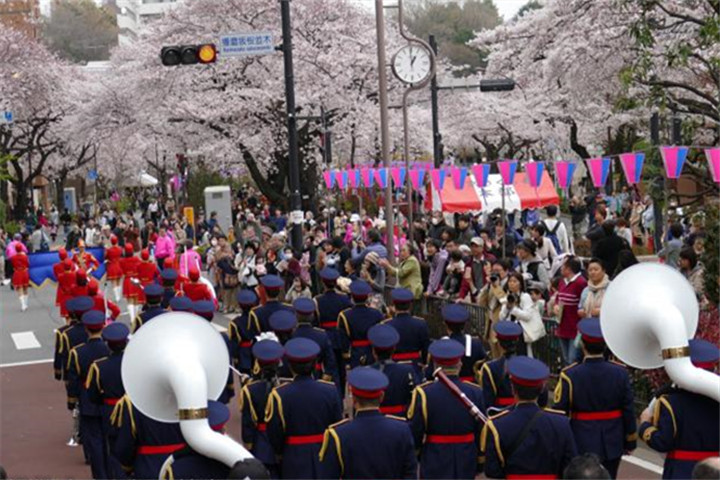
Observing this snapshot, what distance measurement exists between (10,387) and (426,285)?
606 centimetres

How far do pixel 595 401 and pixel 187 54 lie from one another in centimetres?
1107

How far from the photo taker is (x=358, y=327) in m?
11.4

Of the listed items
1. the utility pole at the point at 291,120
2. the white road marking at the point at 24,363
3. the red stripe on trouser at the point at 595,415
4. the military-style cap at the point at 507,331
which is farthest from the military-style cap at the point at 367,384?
the utility pole at the point at 291,120

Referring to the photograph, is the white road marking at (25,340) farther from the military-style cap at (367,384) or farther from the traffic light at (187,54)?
the military-style cap at (367,384)

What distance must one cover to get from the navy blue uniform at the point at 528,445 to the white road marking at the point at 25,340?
1476cm

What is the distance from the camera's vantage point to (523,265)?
47.6 feet

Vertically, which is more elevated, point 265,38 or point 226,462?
point 265,38

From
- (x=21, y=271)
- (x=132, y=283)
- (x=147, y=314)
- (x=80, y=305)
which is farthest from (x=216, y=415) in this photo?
(x=21, y=271)

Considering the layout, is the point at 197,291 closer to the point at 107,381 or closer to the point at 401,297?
the point at 401,297

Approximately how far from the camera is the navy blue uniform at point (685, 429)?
6559 millimetres

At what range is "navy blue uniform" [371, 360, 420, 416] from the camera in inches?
362

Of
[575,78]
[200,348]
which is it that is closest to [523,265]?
[200,348]

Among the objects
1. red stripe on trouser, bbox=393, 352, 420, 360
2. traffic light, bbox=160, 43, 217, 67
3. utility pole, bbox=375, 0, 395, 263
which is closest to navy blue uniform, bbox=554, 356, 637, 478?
red stripe on trouser, bbox=393, 352, 420, 360

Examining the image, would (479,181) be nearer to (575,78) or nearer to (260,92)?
(575,78)
